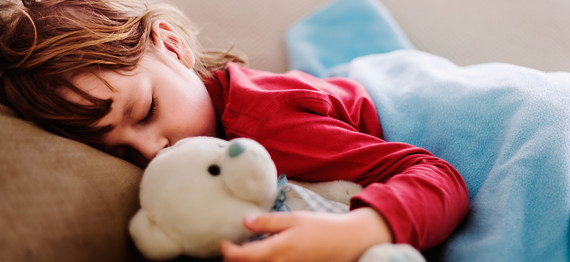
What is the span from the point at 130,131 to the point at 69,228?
0.22 meters

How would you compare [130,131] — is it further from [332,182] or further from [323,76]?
[323,76]

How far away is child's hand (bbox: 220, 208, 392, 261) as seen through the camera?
405 mm

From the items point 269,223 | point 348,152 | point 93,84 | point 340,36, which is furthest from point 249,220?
point 340,36

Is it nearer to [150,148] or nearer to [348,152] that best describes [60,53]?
[150,148]

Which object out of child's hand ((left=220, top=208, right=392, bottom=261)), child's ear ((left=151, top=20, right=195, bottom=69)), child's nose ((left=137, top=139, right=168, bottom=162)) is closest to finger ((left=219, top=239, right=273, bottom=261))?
child's hand ((left=220, top=208, right=392, bottom=261))

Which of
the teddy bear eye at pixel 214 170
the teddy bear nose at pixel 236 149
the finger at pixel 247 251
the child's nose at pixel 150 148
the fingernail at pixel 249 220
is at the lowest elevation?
the child's nose at pixel 150 148

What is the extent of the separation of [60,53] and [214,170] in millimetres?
346

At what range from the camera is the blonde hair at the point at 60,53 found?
0.58 m

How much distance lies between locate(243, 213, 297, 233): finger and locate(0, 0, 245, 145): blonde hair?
308 millimetres

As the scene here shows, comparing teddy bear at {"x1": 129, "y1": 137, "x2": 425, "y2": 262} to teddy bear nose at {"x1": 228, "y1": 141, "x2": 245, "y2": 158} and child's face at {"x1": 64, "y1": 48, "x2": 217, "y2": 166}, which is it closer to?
teddy bear nose at {"x1": 228, "y1": 141, "x2": 245, "y2": 158}

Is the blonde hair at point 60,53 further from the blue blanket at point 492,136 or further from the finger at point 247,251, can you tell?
the blue blanket at point 492,136

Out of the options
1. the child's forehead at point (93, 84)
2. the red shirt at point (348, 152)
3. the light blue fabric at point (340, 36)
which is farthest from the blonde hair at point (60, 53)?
the light blue fabric at point (340, 36)

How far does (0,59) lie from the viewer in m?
0.63

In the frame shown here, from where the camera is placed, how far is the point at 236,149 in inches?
16.4
